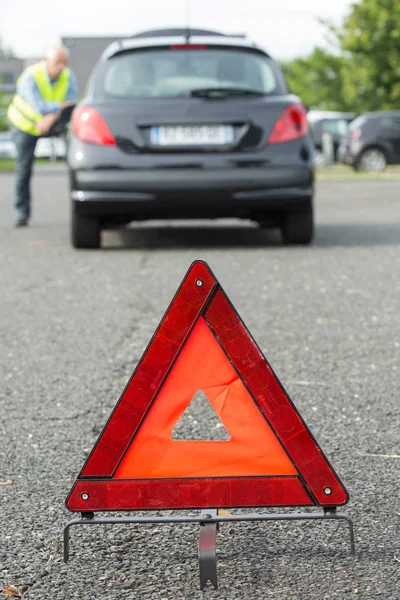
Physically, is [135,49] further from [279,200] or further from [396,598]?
[396,598]

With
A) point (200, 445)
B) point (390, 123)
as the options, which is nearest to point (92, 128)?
point (200, 445)

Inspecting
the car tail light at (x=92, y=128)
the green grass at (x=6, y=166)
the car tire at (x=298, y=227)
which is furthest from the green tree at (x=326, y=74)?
the car tail light at (x=92, y=128)

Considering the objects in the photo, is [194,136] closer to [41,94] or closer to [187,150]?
[187,150]

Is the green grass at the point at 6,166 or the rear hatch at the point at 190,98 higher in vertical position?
the rear hatch at the point at 190,98

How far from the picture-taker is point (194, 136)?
8.96 meters

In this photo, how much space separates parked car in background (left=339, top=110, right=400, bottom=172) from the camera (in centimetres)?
2939

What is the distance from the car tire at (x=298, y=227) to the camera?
9539mm

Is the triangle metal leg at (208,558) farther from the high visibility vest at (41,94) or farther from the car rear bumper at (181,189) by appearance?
the high visibility vest at (41,94)

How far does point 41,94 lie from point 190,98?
11.0 feet

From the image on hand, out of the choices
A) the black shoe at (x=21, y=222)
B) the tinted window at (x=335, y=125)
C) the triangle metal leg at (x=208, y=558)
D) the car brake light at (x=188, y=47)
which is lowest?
the tinted window at (x=335, y=125)

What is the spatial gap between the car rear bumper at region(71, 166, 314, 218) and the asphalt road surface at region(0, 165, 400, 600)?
16.7 inches

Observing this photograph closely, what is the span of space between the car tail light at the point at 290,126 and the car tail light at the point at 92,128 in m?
1.21

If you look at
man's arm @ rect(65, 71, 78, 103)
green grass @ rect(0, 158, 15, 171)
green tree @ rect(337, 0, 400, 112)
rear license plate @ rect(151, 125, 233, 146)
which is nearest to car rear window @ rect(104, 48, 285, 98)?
rear license plate @ rect(151, 125, 233, 146)

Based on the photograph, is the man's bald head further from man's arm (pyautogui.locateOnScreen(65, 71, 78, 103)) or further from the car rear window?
the car rear window
